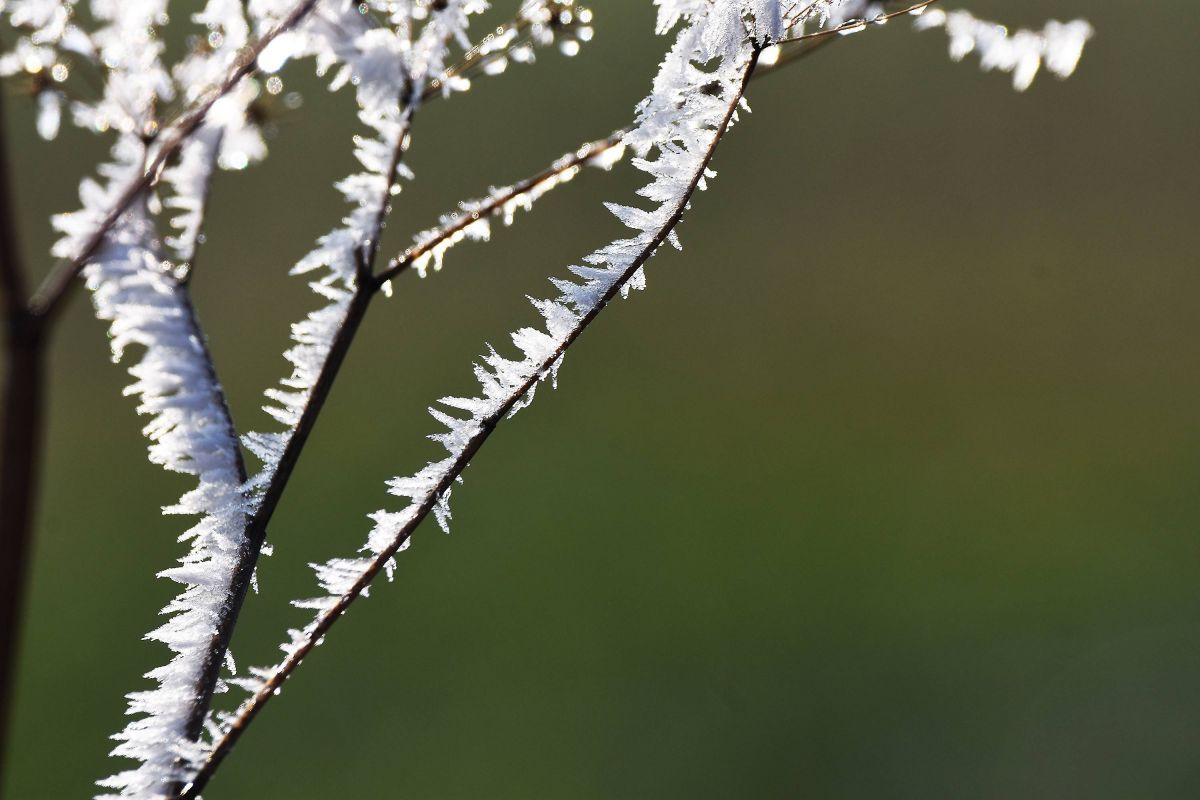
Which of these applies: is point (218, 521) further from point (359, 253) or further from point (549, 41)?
point (549, 41)

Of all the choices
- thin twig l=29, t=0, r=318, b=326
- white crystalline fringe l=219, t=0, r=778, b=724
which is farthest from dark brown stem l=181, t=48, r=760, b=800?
thin twig l=29, t=0, r=318, b=326

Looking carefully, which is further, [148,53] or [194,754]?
[148,53]

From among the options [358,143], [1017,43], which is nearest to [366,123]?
[358,143]

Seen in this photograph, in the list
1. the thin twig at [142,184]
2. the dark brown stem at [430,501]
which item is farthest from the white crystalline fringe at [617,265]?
the thin twig at [142,184]

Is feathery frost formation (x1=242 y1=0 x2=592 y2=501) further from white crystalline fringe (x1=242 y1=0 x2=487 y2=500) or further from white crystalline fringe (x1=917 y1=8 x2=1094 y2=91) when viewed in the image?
white crystalline fringe (x1=917 y1=8 x2=1094 y2=91)

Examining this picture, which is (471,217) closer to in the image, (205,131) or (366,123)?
(366,123)

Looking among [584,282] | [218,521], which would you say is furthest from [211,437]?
[584,282]
